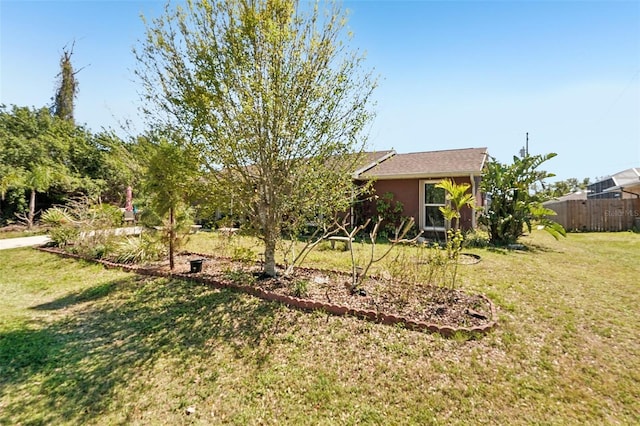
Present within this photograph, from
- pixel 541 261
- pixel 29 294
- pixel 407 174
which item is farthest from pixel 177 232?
pixel 541 261

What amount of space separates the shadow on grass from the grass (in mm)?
19

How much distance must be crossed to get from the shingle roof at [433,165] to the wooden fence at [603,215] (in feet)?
22.4

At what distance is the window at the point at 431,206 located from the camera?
12078mm

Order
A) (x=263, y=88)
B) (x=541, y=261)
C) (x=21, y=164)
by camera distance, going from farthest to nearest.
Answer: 1. (x=21, y=164)
2. (x=541, y=261)
3. (x=263, y=88)

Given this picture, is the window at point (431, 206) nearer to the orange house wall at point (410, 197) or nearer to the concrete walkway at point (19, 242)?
the orange house wall at point (410, 197)

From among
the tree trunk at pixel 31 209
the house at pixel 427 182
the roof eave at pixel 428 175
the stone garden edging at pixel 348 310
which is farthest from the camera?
the tree trunk at pixel 31 209

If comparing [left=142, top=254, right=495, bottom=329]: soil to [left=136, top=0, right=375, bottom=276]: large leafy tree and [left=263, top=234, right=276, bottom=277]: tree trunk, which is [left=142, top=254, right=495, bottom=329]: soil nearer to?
[left=263, top=234, right=276, bottom=277]: tree trunk

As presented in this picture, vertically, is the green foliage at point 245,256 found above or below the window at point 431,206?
below

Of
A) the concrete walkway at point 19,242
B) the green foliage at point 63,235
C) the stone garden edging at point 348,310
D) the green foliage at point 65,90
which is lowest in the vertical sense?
the stone garden edging at point 348,310

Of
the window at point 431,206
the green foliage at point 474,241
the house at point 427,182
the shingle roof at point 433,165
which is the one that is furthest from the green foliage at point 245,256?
the window at point 431,206

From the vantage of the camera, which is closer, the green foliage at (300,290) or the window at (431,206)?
the green foliage at (300,290)

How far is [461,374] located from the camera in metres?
3.18

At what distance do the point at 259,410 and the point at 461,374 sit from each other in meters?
2.14

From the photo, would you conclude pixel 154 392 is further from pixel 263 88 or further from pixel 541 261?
pixel 541 261
